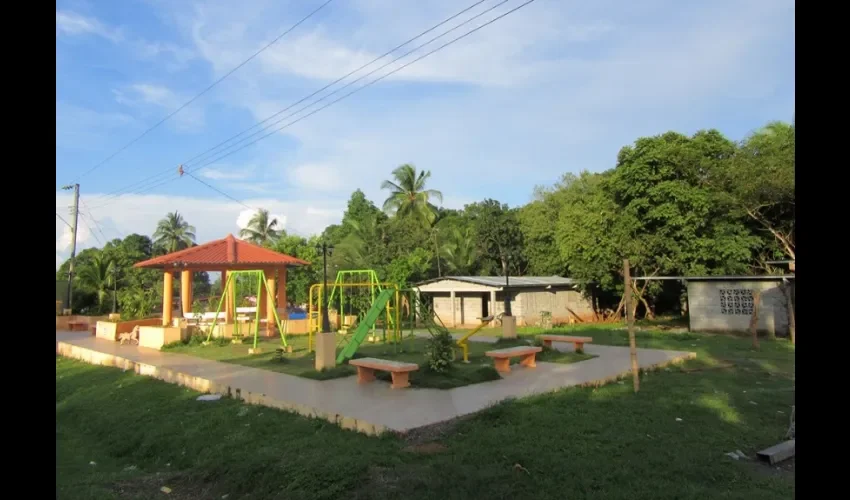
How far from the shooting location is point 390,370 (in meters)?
9.80

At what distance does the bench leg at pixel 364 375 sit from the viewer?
34.3ft

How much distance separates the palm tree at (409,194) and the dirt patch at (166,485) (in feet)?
98.1

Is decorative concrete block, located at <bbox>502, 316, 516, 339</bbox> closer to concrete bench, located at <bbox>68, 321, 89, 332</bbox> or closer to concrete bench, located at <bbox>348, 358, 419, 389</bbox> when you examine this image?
concrete bench, located at <bbox>348, 358, 419, 389</bbox>

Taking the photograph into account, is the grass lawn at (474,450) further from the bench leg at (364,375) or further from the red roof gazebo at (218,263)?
the red roof gazebo at (218,263)

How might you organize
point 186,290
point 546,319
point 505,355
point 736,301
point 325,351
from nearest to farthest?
point 505,355 → point 325,351 → point 736,301 → point 186,290 → point 546,319

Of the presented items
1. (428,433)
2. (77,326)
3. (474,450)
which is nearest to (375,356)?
(428,433)

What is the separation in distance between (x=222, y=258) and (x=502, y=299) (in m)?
12.8

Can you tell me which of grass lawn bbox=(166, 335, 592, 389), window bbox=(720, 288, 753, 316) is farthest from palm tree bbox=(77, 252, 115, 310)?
window bbox=(720, 288, 753, 316)

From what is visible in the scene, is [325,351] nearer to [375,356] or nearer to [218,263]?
[375,356]

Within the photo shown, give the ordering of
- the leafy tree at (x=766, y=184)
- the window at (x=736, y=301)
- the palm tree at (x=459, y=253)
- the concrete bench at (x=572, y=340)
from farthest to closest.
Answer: the palm tree at (x=459, y=253)
the window at (x=736, y=301)
the leafy tree at (x=766, y=184)
the concrete bench at (x=572, y=340)

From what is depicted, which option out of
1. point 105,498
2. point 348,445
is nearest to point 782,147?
point 348,445

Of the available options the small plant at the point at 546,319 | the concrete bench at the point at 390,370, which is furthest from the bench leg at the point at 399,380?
the small plant at the point at 546,319

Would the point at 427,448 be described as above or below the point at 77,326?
above
